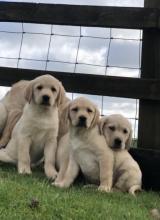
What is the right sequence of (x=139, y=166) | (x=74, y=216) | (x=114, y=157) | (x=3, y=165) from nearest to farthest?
(x=74, y=216), (x=114, y=157), (x=139, y=166), (x=3, y=165)

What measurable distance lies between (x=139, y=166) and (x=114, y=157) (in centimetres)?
44

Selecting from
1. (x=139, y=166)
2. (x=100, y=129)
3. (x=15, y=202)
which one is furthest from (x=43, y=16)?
(x=15, y=202)

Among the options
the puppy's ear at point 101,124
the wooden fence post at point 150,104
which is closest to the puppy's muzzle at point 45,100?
the puppy's ear at point 101,124

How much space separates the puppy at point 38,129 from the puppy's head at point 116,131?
22.2 inches

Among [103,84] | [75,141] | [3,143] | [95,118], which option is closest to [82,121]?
[95,118]

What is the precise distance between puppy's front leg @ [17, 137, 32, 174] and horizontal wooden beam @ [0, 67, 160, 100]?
678mm

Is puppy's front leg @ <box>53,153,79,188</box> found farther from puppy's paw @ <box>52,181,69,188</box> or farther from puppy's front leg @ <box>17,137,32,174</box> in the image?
puppy's front leg @ <box>17,137,32,174</box>

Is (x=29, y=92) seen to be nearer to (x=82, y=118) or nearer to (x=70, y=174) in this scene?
(x=82, y=118)

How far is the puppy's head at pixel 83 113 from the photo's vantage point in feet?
17.1

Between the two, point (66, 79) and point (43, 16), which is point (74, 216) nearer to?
point (66, 79)

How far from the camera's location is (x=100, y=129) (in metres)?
5.33

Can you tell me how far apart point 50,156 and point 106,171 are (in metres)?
0.91

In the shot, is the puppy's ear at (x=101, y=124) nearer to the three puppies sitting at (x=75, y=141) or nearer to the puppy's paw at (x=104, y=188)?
the three puppies sitting at (x=75, y=141)

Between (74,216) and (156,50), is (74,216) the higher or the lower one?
the lower one
